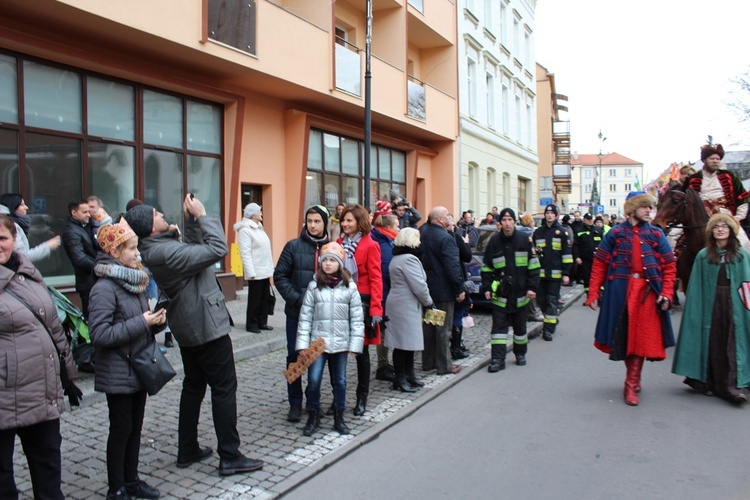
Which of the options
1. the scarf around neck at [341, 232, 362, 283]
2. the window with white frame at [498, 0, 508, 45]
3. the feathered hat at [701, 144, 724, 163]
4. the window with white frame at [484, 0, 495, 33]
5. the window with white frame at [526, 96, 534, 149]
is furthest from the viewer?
the window with white frame at [526, 96, 534, 149]

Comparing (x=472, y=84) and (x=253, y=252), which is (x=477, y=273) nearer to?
(x=253, y=252)

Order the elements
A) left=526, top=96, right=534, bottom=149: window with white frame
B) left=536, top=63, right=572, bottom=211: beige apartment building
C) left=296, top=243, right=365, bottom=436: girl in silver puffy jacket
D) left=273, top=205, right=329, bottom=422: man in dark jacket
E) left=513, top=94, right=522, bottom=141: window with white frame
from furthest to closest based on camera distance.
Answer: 1. left=536, top=63, right=572, bottom=211: beige apartment building
2. left=526, top=96, right=534, bottom=149: window with white frame
3. left=513, top=94, right=522, bottom=141: window with white frame
4. left=273, top=205, right=329, bottom=422: man in dark jacket
5. left=296, top=243, right=365, bottom=436: girl in silver puffy jacket

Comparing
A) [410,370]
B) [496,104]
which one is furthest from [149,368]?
[496,104]

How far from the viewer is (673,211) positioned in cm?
816

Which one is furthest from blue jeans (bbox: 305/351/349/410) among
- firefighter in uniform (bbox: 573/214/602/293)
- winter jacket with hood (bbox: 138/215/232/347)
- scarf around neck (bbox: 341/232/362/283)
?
firefighter in uniform (bbox: 573/214/602/293)

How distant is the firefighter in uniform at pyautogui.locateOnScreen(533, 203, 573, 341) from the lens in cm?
983

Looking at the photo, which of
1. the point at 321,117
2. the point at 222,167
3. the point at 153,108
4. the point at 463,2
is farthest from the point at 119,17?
the point at 463,2

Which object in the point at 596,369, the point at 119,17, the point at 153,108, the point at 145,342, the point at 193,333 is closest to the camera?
the point at 145,342

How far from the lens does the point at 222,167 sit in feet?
39.5

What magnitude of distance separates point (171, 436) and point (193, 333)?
5.10 feet

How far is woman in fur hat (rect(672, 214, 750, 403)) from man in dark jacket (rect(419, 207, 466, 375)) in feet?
7.91

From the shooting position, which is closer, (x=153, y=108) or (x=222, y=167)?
(x=153, y=108)

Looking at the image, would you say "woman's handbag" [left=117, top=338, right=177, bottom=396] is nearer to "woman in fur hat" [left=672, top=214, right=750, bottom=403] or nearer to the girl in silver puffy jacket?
the girl in silver puffy jacket

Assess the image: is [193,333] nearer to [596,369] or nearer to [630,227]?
[630,227]
